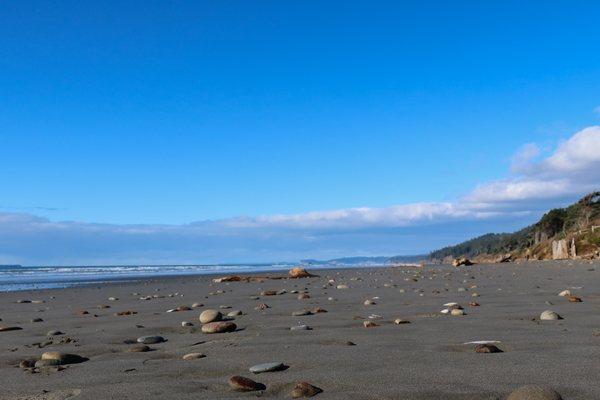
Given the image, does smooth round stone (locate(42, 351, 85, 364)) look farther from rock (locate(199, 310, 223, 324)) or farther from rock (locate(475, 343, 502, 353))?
rock (locate(475, 343, 502, 353))

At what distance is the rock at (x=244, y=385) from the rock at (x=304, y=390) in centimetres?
19

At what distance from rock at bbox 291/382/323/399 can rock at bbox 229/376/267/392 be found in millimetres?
193

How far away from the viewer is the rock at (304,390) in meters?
2.55

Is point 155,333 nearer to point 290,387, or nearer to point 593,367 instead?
point 290,387

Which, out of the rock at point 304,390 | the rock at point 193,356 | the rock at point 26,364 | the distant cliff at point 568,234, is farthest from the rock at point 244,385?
the distant cliff at point 568,234

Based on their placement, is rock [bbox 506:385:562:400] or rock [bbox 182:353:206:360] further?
rock [bbox 182:353:206:360]

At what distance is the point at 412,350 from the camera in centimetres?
372

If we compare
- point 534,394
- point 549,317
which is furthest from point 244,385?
point 549,317

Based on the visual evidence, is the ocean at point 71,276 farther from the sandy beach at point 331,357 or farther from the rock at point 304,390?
the rock at point 304,390

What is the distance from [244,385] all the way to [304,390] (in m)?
0.30

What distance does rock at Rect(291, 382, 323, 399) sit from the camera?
8.37 feet

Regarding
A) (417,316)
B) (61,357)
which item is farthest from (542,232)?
(61,357)

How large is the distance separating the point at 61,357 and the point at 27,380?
1.81 ft

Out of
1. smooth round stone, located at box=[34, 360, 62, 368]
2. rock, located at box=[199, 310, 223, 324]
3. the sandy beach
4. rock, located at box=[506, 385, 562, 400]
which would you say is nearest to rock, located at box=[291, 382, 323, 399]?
the sandy beach
